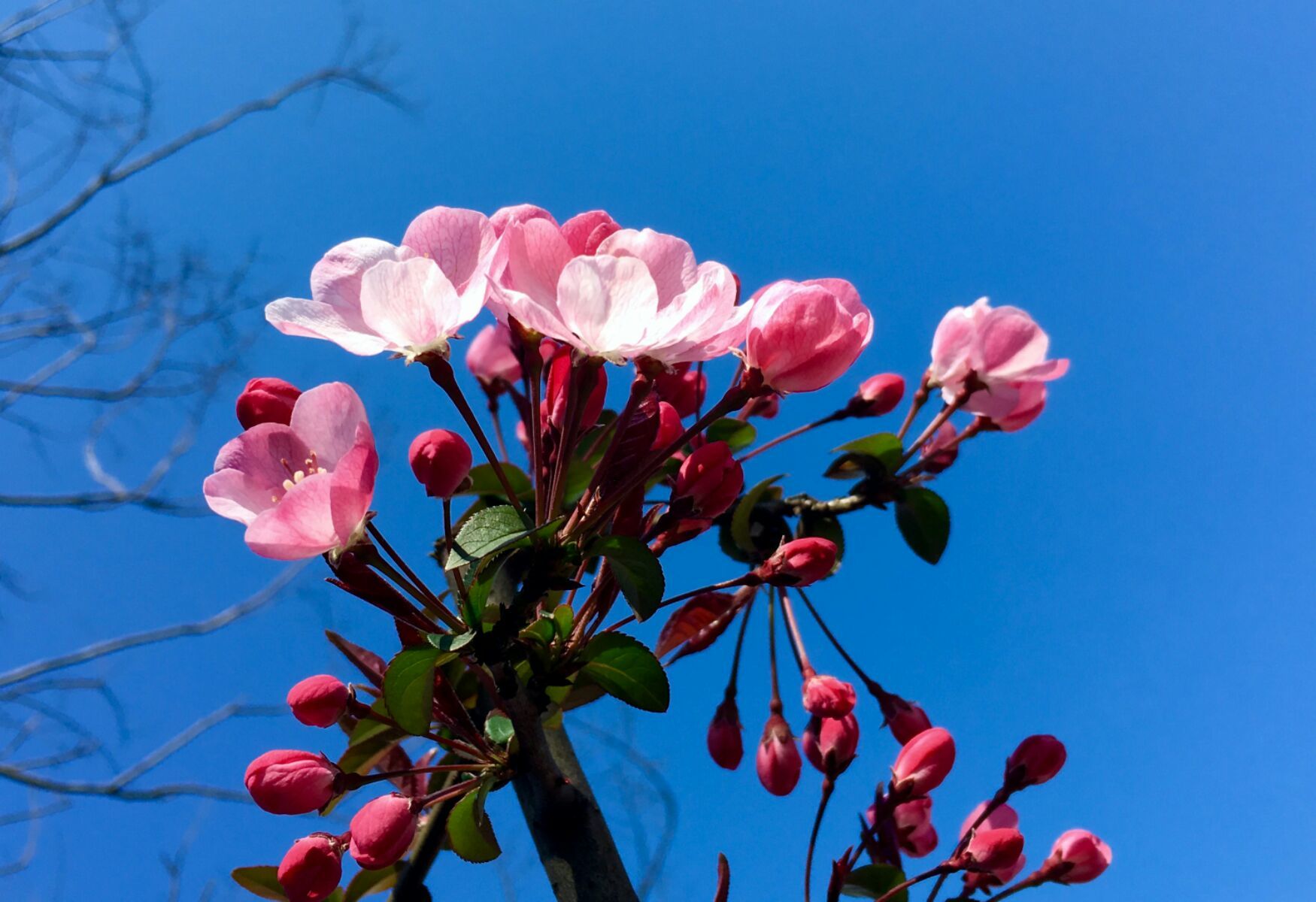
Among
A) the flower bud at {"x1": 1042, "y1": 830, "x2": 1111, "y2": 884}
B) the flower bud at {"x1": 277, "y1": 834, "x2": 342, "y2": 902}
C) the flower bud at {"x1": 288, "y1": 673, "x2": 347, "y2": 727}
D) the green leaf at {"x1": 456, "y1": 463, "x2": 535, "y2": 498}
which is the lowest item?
the flower bud at {"x1": 1042, "y1": 830, "x2": 1111, "y2": 884}

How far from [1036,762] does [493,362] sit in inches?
37.2

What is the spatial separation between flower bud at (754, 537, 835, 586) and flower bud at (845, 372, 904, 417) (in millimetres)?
492

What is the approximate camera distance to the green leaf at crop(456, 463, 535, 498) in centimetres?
117

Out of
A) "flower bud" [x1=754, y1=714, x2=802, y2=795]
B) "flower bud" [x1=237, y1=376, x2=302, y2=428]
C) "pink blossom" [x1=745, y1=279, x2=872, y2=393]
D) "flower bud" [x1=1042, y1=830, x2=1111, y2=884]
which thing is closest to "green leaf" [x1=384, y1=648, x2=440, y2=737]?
"flower bud" [x1=237, y1=376, x2=302, y2=428]

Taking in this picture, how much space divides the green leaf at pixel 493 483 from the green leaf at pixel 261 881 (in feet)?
1.56

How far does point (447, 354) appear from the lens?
2.50ft

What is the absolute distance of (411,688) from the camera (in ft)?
2.27

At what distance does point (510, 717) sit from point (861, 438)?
2.02 feet

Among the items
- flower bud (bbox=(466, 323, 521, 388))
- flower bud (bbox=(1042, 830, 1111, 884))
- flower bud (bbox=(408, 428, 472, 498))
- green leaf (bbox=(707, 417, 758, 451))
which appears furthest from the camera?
flower bud (bbox=(466, 323, 521, 388))

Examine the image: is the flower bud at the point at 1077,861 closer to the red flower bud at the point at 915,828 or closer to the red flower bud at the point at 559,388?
the red flower bud at the point at 915,828

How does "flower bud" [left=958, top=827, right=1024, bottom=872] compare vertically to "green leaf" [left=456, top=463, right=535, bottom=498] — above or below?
below

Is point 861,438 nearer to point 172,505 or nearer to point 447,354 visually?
point 447,354

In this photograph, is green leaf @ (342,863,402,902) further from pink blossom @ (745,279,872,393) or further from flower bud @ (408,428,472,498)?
pink blossom @ (745,279,872,393)

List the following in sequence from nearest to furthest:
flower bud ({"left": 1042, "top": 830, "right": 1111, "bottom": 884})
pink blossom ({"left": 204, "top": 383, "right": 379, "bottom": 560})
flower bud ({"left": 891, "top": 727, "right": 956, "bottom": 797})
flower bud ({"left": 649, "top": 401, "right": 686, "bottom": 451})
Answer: pink blossom ({"left": 204, "top": 383, "right": 379, "bottom": 560})
flower bud ({"left": 649, "top": 401, "right": 686, "bottom": 451})
flower bud ({"left": 891, "top": 727, "right": 956, "bottom": 797})
flower bud ({"left": 1042, "top": 830, "right": 1111, "bottom": 884})
